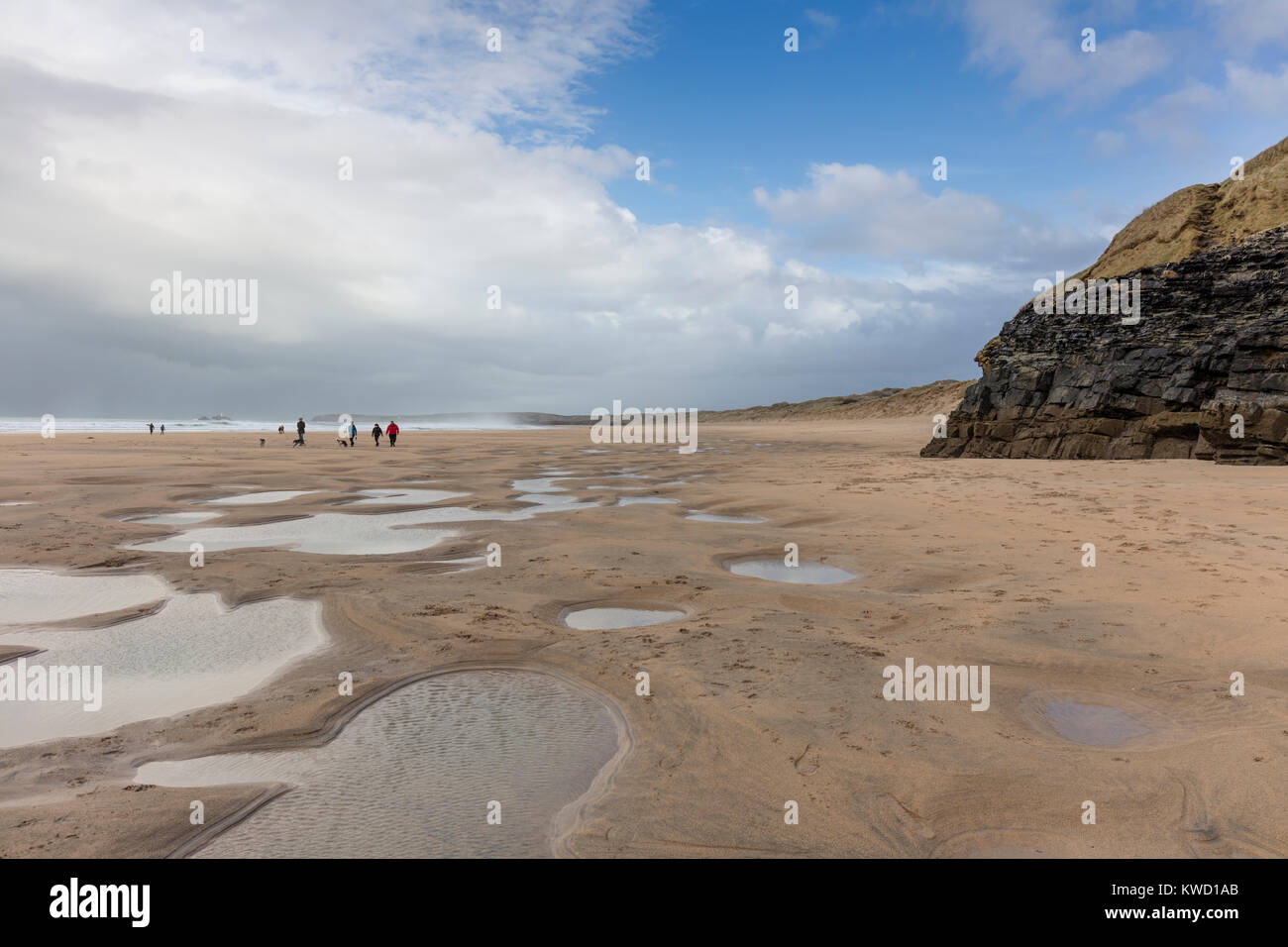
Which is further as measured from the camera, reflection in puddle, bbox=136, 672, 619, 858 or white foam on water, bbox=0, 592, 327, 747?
white foam on water, bbox=0, 592, 327, 747

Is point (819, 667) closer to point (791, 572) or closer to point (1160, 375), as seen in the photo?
point (791, 572)

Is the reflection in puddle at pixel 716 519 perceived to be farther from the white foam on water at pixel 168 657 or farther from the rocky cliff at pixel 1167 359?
the rocky cliff at pixel 1167 359

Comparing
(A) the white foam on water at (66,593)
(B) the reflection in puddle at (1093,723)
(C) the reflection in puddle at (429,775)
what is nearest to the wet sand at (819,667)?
(B) the reflection in puddle at (1093,723)

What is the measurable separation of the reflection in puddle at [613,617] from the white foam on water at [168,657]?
7.64ft

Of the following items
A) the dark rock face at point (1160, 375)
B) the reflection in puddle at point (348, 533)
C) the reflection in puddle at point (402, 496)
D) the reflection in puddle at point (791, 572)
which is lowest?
the reflection in puddle at point (791, 572)

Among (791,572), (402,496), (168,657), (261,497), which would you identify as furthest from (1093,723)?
(261,497)

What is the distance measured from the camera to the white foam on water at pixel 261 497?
46.4 feet

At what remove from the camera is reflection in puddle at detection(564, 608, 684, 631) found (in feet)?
20.7

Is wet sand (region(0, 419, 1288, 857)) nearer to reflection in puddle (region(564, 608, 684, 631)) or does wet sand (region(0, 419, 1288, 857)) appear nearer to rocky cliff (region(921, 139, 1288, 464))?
reflection in puddle (region(564, 608, 684, 631))

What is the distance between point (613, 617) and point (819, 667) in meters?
2.28

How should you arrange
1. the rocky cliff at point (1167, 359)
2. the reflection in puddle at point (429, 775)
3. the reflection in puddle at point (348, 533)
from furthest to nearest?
the rocky cliff at point (1167, 359)
the reflection in puddle at point (348, 533)
the reflection in puddle at point (429, 775)

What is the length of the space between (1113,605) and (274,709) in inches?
293

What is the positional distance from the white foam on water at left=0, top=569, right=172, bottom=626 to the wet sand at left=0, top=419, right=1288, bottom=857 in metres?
0.43

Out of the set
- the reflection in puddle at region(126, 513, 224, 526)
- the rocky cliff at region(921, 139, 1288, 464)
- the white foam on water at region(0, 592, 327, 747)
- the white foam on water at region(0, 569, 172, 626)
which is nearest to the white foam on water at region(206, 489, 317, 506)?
the reflection in puddle at region(126, 513, 224, 526)
